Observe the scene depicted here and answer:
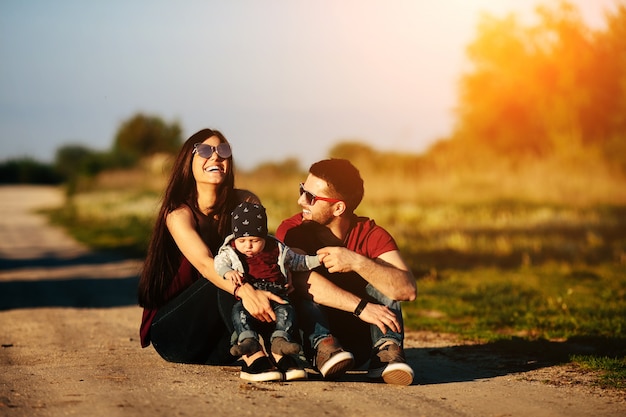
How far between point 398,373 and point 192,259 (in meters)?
1.52

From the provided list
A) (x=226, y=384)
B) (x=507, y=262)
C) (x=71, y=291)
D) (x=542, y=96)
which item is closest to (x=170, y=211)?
(x=226, y=384)

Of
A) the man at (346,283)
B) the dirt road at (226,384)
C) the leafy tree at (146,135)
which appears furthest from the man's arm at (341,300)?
the leafy tree at (146,135)

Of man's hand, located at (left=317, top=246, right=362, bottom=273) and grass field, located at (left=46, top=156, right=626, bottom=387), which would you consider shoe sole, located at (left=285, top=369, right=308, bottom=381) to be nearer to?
man's hand, located at (left=317, top=246, right=362, bottom=273)

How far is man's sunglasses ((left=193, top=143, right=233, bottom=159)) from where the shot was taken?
5961 millimetres

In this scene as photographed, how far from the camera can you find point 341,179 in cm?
572

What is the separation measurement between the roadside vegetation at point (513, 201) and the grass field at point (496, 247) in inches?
1.4

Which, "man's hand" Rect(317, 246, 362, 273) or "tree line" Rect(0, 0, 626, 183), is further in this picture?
"tree line" Rect(0, 0, 626, 183)

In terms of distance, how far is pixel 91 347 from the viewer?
6.98 m

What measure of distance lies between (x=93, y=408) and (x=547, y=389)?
2815 millimetres

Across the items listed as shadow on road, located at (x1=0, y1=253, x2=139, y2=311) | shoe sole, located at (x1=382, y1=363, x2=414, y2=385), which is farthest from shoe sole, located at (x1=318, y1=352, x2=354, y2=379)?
shadow on road, located at (x1=0, y1=253, x2=139, y2=311)

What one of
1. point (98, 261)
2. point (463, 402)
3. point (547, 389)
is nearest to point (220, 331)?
point (463, 402)

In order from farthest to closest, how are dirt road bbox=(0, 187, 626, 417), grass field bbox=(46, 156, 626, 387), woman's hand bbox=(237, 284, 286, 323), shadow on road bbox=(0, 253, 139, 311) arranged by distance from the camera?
shadow on road bbox=(0, 253, 139, 311) < grass field bbox=(46, 156, 626, 387) < woman's hand bbox=(237, 284, 286, 323) < dirt road bbox=(0, 187, 626, 417)

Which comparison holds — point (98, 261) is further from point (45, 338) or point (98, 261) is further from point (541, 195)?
point (541, 195)

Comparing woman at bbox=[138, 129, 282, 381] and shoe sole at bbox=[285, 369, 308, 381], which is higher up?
woman at bbox=[138, 129, 282, 381]
